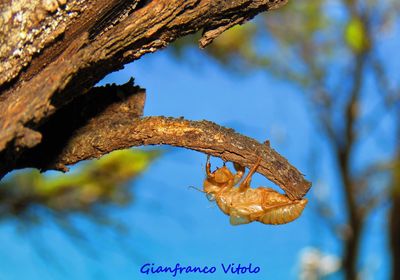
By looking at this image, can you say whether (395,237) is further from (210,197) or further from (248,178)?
(248,178)

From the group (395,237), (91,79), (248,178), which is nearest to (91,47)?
(91,79)

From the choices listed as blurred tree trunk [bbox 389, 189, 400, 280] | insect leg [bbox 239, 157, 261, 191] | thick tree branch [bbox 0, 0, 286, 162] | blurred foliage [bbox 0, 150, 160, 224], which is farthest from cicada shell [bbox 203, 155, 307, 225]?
blurred tree trunk [bbox 389, 189, 400, 280]

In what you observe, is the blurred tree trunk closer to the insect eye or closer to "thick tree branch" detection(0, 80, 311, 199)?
the insect eye

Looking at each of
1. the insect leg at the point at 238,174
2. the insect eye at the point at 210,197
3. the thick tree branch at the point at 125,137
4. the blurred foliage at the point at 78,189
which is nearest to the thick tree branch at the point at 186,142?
the thick tree branch at the point at 125,137

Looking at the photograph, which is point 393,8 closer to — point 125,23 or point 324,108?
point 324,108

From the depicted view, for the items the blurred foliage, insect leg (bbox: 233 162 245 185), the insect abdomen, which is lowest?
the insect abdomen

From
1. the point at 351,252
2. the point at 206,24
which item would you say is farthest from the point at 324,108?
the point at 206,24
